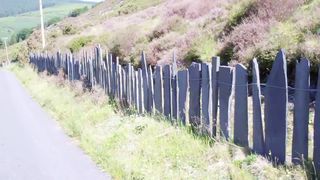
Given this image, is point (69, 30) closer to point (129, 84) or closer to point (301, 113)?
point (129, 84)

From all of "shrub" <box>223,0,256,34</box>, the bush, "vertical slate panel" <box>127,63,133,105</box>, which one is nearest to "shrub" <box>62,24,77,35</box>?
the bush

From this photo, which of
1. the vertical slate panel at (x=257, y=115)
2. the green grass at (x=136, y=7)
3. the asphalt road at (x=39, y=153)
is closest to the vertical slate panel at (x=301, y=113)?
the vertical slate panel at (x=257, y=115)

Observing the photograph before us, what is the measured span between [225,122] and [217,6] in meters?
10.8

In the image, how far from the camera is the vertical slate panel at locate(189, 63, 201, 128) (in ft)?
25.7

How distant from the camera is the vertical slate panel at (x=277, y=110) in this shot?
571cm

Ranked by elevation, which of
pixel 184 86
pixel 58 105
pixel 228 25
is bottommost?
pixel 58 105

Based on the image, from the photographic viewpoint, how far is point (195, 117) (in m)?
7.93

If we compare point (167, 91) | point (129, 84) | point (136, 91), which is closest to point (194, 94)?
point (167, 91)

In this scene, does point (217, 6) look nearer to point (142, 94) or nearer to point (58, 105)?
point (58, 105)

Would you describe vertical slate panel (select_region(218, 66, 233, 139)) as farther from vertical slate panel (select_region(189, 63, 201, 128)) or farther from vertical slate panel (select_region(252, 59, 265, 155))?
vertical slate panel (select_region(189, 63, 201, 128))

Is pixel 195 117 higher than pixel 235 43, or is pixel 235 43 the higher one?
pixel 235 43

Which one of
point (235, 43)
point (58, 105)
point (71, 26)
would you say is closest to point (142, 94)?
point (235, 43)

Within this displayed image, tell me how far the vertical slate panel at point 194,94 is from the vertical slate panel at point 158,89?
1.40 meters

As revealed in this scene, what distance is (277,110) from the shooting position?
19.2ft
